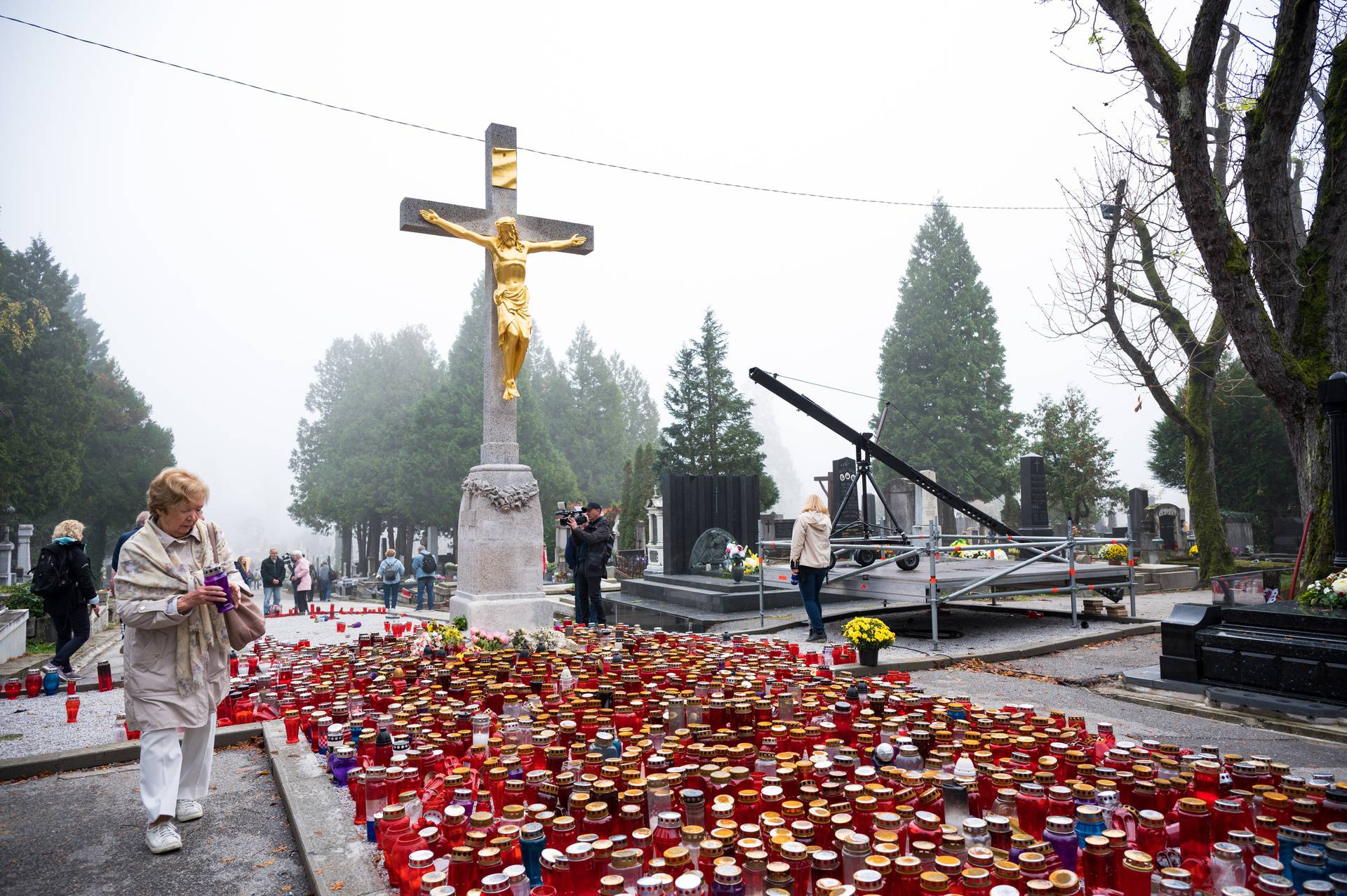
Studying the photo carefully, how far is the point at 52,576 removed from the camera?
26.4 ft

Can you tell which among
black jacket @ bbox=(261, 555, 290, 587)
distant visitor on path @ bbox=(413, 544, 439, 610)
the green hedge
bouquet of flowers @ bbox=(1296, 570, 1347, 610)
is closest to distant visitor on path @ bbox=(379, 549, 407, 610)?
distant visitor on path @ bbox=(413, 544, 439, 610)

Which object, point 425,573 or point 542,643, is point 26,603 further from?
point 542,643

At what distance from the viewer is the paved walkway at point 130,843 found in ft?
10.3

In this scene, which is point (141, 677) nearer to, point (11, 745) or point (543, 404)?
point (11, 745)

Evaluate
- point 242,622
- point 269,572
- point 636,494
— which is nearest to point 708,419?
point 636,494

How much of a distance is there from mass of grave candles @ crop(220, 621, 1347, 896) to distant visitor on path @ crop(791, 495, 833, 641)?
3319 mm

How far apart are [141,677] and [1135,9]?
9.67 metres

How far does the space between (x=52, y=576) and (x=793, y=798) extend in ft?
28.1

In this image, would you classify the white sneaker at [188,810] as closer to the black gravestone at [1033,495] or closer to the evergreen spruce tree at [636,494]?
the black gravestone at [1033,495]

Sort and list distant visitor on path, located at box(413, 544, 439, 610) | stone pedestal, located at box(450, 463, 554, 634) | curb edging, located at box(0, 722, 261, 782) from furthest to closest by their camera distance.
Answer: distant visitor on path, located at box(413, 544, 439, 610)
stone pedestal, located at box(450, 463, 554, 634)
curb edging, located at box(0, 722, 261, 782)

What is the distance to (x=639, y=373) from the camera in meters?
69.0

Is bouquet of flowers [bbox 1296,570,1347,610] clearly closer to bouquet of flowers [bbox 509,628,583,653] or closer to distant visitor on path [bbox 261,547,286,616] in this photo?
bouquet of flowers [bbox 509,628,583,653]

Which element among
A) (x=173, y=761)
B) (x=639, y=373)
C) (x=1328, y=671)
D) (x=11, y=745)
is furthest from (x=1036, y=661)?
(x=639, y=373)

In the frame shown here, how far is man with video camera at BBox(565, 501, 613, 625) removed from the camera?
9711 mm
